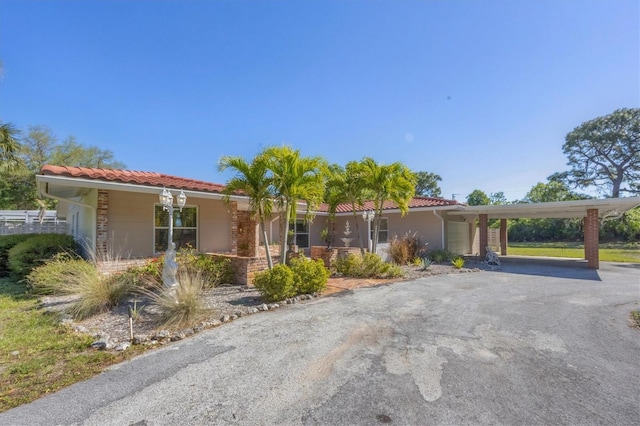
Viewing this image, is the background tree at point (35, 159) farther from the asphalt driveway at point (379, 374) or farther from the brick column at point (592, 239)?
the brick column at point (592, 239)

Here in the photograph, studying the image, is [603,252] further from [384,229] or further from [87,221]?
[87,221]

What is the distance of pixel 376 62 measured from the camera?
35.1 feet

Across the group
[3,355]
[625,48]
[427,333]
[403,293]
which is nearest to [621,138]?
[625,48]

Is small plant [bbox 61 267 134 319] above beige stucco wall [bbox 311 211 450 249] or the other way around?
the other way around

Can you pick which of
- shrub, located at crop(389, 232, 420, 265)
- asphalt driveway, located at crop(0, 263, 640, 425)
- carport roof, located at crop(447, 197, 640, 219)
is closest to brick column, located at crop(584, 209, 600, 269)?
carport roof, located at crop(447, 197, 640, 219)

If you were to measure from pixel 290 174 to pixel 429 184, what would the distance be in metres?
43.5

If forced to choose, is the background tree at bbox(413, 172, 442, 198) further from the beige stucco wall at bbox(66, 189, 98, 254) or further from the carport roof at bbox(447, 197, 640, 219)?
the beige stucco wall at bbox(66, 189, 98, 254)

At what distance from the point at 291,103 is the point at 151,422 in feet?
40.2

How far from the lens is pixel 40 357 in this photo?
163 inches

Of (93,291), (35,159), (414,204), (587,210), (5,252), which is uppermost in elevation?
(35,159)

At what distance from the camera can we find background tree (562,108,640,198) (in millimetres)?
35250

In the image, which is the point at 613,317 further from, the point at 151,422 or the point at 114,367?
the point at 114,367

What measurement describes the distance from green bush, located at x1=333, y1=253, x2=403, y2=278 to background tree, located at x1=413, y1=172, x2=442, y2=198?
38.5 m

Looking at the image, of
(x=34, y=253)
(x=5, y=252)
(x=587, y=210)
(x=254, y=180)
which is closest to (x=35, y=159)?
(x=5, y=252)
